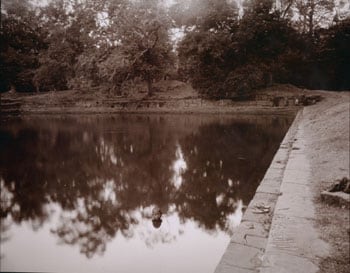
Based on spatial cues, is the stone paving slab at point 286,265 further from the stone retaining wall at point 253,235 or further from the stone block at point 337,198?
the stone block at point 337,198

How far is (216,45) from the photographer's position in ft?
70.6

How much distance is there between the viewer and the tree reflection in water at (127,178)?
14.9 ft

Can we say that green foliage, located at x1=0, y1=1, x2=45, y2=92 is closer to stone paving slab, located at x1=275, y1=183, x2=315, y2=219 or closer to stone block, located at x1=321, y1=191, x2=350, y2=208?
stone paving slab, located at x1=275, y1=183, x2=315, y2=219

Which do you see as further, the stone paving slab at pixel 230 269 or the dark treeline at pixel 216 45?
the dark treeline at pixel 216 45

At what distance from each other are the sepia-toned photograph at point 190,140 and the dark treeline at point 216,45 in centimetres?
10

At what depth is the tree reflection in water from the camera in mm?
4543

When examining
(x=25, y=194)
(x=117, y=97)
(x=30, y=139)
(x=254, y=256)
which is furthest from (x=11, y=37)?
(x=117, y=97)

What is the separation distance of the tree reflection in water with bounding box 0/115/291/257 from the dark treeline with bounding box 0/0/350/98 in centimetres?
1093

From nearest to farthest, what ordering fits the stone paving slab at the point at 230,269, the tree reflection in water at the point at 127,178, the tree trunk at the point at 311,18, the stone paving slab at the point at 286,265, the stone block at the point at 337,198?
the stone paving slab at the point at 286,265 → the stone paving slab at the point at 230,269 → the stone block at the point at 337,198 → the tree reflection in water at the point at 127,178 → the tree trunk at the point at 311,18

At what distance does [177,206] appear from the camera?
5258 millimetres

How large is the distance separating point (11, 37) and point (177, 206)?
3.48 m

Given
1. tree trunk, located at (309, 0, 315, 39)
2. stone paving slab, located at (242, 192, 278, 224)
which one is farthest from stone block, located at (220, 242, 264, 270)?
tree trunk, located at (309, 0, 315, 39)

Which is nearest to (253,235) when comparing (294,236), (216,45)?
(294,236)

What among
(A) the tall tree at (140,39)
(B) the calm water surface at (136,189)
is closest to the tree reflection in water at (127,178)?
(B) the calm water surface at (136,189)
